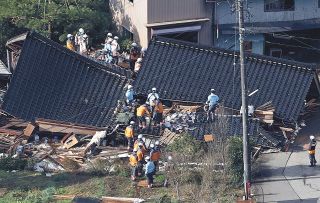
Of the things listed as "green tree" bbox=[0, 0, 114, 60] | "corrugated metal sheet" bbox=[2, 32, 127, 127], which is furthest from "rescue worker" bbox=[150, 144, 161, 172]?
"green tree" bbox=[0, 0, 114, 60]

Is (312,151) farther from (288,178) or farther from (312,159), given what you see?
(288,178)

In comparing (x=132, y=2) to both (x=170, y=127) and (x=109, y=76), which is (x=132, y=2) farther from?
(x=170, y=127)

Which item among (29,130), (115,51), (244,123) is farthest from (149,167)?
(115,51)

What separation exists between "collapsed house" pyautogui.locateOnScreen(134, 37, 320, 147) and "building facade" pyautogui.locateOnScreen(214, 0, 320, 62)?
546 centimetres

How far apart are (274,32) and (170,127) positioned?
10107 millimetres

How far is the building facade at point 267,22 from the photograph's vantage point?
38.7m

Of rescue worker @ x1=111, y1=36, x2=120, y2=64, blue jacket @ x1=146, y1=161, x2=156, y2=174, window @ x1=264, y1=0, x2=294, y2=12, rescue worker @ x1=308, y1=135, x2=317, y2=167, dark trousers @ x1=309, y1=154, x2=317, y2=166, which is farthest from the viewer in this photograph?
window @ x1=264, y1=0, x2=294, y2=12

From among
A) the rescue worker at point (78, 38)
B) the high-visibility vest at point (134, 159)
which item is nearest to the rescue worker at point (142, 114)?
the high-visibility vest at point (134, 159)

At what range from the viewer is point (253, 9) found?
128 ft

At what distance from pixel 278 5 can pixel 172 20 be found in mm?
5486

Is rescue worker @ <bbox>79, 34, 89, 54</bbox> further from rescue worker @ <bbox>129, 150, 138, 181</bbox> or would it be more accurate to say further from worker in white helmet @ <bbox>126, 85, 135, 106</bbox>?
rescue worker @ <bbox>129, 150, 138, 181</bbox>

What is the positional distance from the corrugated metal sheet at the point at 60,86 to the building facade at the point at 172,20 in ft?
14.7

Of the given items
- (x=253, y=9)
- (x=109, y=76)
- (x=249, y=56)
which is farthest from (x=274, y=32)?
(x=109, y=76)

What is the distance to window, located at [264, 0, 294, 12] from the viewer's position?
39.1 meters
